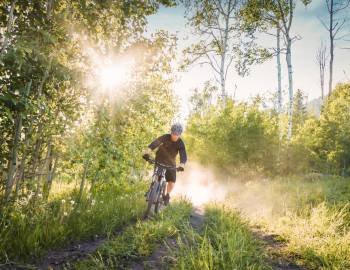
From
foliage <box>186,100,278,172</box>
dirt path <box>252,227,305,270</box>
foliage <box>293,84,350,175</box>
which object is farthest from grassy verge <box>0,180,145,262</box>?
foliage <box>293,84,350,175</box>

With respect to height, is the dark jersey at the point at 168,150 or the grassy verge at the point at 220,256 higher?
the dark jersey at the point at 168,150

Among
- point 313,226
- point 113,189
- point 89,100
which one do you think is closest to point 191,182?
point 113,189

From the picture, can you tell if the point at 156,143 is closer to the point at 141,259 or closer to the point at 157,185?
the point at 157,185

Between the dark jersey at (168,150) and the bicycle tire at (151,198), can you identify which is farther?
the dark jersey at (168,150)

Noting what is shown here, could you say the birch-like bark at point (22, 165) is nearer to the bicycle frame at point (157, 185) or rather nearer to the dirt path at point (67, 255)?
the dirt path at point (67, 255)

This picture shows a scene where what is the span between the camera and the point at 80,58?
600 cm

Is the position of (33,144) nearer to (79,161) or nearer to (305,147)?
(79,161)

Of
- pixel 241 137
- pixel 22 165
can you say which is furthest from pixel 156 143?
pixel 241 137

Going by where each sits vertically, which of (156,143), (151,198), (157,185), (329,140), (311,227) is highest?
(329,140)

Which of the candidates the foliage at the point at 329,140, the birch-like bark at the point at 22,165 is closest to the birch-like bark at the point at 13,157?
the birch-like bark at the point at 22,165

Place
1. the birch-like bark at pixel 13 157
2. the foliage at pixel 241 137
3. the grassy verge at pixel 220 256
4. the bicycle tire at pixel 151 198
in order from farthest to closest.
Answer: the foliage at pixel 241 137
the bicycle tire at pixel 151 198
the birch-like bark at pixel 13 157
the grassy verge at pixel 220 256

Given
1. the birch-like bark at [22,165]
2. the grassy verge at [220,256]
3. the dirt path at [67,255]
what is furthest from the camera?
the birch-like bark at [22,165]

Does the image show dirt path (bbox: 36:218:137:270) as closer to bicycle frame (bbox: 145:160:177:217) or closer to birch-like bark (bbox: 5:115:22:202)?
birch-like bark (bbox: 5:115:22:202)

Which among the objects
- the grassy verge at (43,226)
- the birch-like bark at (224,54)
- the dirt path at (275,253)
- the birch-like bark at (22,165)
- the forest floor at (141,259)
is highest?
the birch-like bark at (224,54)
